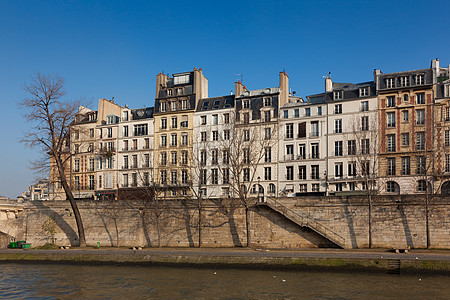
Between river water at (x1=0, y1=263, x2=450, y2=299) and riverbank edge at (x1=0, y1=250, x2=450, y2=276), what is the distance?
446 millimetres

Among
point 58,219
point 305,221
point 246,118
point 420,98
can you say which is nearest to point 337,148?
point 420,98

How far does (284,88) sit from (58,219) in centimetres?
2757

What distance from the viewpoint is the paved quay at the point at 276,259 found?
24938 mm

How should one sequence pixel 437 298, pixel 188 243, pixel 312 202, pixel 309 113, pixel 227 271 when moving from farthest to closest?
pixel 309 113 → pixel 188 243 → pixel 312 202 → pixel 227 271 → pixel 437 298

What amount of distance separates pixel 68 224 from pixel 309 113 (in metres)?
26.9

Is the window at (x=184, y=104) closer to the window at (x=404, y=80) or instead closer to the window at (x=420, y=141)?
the window at (x=404, y=80)

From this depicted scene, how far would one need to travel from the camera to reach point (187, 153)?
2052 inches

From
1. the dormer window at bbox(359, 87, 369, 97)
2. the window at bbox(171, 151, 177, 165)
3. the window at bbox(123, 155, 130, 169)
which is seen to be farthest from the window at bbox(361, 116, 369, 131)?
the window at bbox(123, 155, 130, 169)

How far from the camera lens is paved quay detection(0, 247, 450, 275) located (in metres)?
24.9

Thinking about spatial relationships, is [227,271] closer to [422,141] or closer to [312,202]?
[312,202]

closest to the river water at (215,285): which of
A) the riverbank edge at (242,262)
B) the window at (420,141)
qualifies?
the riverbank edge at (242,262)

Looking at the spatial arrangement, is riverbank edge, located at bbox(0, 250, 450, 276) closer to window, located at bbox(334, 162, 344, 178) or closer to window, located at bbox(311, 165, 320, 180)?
window, located at bbox(311, 165, 320, 180)

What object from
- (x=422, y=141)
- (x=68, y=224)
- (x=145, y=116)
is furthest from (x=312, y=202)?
(x=145, y=116)

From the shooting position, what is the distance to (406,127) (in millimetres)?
43219
